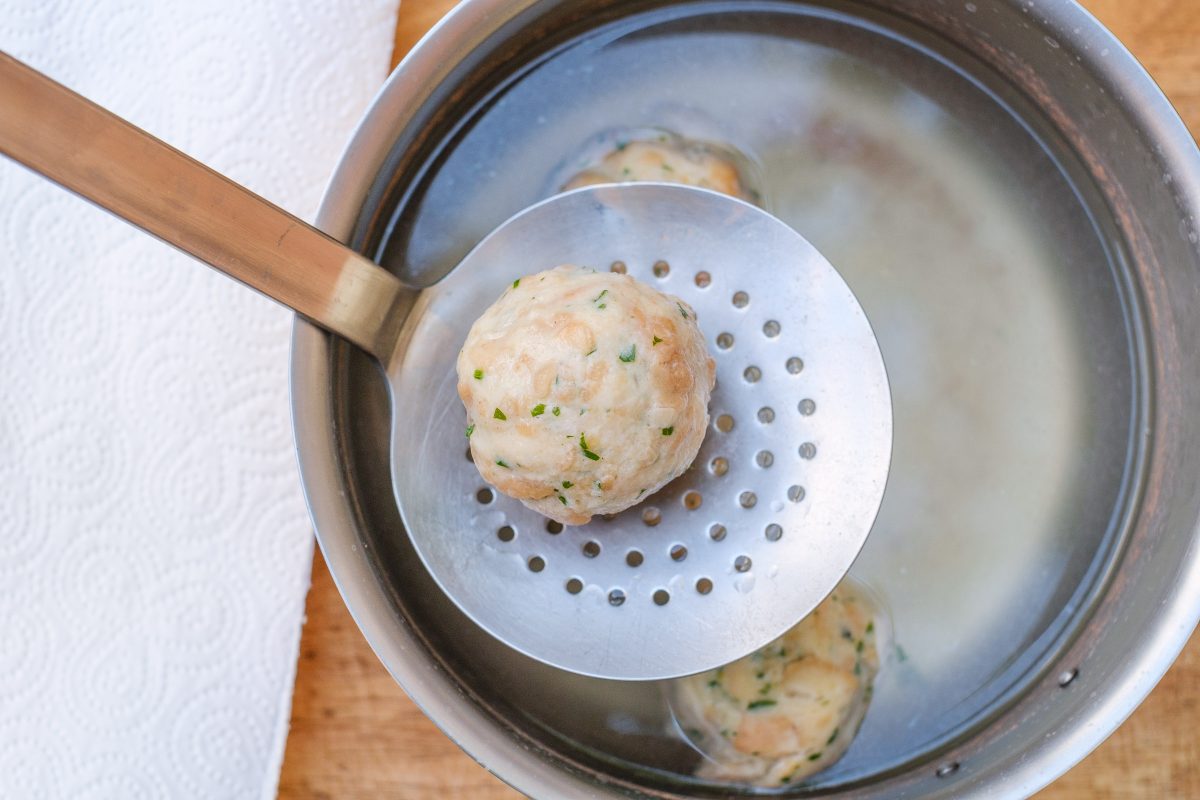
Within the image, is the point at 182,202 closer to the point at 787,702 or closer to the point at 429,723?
the point at 429,723

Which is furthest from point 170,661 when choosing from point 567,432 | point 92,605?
point 567,432

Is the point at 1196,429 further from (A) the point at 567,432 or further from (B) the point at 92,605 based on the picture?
(B) the point at 92,605

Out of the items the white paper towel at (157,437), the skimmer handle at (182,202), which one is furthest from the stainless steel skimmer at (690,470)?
the white paper towel at (157,437)

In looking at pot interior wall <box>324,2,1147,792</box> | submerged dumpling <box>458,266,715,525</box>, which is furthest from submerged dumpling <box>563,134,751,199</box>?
submerged dumpling <box>458,266,715,525</box>

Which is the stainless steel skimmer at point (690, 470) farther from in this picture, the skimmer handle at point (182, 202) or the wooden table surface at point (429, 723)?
the wooden table surface at point (429, 723)

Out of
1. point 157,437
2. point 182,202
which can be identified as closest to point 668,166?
point 182,202
